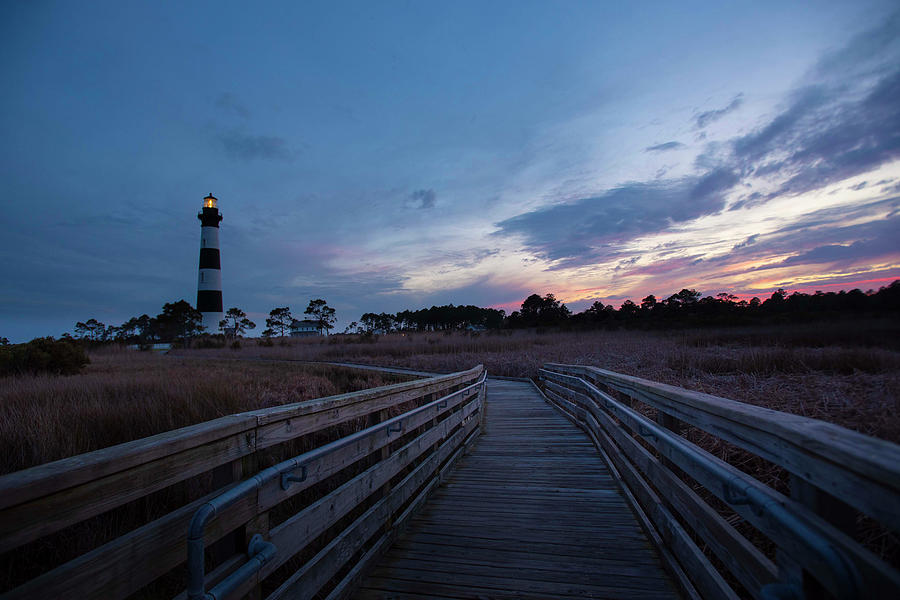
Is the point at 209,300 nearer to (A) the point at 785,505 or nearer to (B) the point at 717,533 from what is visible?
(B) the point at 717,533

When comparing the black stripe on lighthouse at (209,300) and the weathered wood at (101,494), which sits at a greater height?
the black stripe on lighthouse at (209,300)

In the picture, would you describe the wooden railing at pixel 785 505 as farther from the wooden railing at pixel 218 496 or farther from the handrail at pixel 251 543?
the wooden railing at pixel 218 496

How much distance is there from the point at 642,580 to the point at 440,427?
2640mm

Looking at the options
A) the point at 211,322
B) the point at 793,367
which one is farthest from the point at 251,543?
the point at 211,322

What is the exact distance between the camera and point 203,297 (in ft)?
145

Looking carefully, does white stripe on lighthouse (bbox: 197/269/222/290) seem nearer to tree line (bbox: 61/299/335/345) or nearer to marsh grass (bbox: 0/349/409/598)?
tree line (bbox: 61/299/335/345)

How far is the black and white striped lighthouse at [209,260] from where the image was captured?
43250 mm

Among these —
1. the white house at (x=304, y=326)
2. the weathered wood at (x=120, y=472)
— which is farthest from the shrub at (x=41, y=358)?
the white house at (x=304, y=326)

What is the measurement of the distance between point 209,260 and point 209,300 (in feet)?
14.5

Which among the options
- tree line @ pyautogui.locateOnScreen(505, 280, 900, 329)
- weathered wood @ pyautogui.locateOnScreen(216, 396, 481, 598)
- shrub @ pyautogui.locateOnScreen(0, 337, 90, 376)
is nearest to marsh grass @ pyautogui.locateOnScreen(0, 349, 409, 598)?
weathered wood @ pyautogui.locateOnScreen(216, 396, 481, 598)

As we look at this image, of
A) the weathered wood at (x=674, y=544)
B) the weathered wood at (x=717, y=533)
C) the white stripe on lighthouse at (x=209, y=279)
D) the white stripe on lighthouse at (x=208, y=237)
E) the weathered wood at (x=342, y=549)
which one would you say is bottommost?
the weathered wood at (x=674, y=544)

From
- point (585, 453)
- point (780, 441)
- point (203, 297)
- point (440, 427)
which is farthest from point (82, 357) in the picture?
point (203, 297)

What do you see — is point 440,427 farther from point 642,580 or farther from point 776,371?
point 776,371

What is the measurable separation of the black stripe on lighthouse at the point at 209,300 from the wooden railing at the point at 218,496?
46719 millimetres
